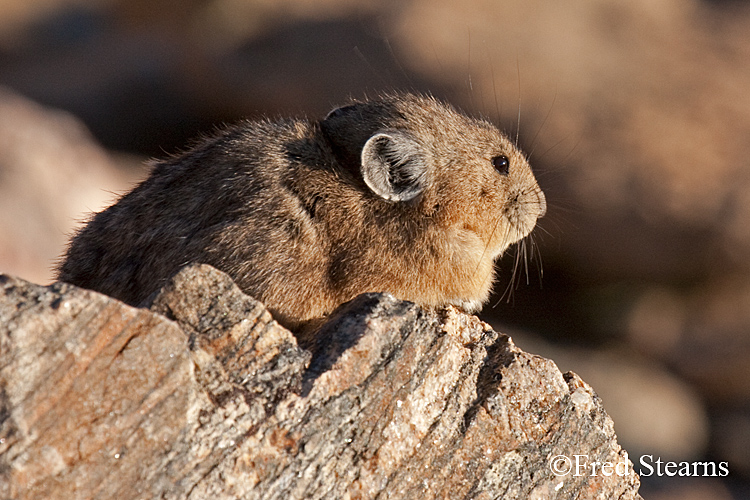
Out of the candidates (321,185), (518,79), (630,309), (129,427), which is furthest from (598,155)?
(129,427)

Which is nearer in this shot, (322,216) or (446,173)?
(322,216)

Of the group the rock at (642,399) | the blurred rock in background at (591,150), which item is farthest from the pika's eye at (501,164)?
the rock at (642,399)

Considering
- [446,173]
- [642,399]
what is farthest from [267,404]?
[642,399]

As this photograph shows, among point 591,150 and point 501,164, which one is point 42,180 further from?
point 501,164

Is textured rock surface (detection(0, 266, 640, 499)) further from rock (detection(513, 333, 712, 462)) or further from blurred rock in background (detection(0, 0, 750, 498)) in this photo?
rock (detection(513, 333, 712, 462))

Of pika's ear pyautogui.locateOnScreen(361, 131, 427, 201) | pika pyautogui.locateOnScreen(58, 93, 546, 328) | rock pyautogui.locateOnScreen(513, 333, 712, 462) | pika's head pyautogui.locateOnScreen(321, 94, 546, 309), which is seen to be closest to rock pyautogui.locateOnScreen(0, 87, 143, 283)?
pika pyautogui.locateOnScreen(58, 93, 546, 328)

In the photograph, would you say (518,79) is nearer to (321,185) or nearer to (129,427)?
(321,185)
